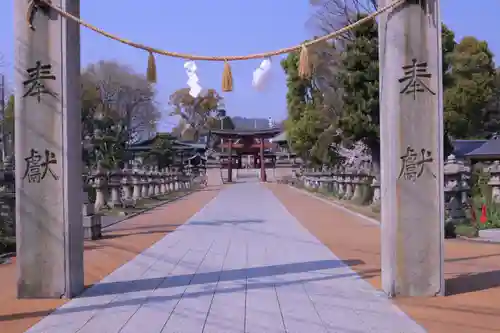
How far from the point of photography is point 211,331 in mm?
5121

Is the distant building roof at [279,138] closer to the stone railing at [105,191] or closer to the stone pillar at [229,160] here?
the stone pillar at [229,160]

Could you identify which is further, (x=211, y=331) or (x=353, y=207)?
(x=353, y=207)

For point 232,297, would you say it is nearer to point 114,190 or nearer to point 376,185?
point 376,185

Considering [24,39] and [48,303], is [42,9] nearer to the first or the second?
[24,39]

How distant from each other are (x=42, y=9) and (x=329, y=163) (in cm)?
2998

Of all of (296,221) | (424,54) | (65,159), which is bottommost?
(296,221)

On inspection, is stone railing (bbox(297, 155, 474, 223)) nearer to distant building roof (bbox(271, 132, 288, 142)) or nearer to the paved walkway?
the paved walkway

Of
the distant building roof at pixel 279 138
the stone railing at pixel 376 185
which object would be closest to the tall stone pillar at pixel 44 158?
the stone railing at pixel 376 185

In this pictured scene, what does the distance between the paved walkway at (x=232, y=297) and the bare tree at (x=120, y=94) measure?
92.6ft

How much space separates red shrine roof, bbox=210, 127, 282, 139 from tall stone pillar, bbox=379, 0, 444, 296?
49841mm

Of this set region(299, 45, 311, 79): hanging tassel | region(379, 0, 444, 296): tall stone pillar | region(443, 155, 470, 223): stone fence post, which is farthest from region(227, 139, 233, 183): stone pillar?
region(379, 0, 444, 296): tall stone pillar

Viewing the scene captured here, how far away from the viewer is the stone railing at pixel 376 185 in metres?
12.8

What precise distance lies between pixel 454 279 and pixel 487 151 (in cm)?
2323

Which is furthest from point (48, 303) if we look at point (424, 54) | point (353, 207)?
point (353, 207)
